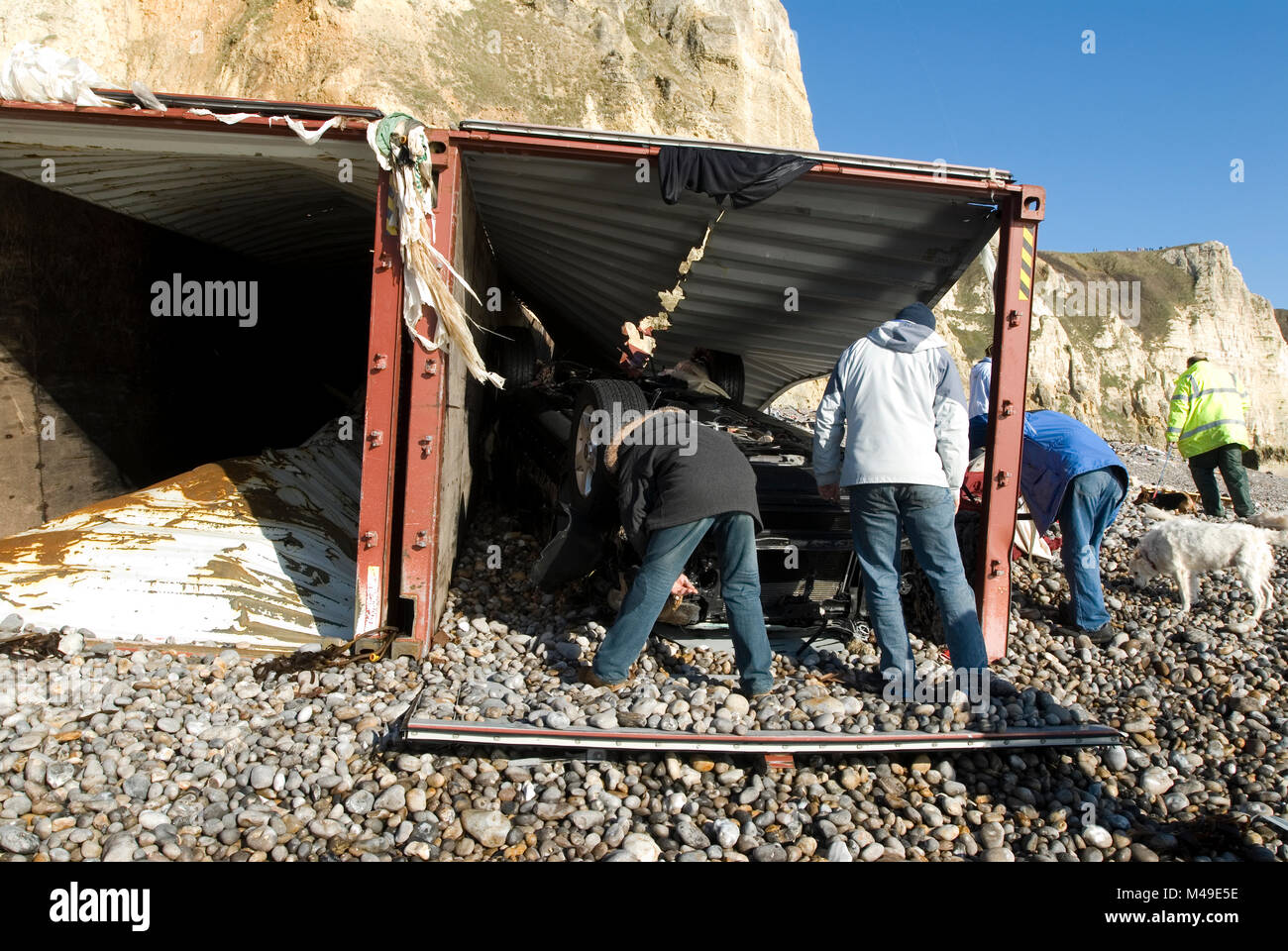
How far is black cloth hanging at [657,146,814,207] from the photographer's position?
4.74 metres

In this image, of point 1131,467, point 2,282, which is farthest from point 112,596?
point 1131,467

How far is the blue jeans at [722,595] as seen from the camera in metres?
4.00

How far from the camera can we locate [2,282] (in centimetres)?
580

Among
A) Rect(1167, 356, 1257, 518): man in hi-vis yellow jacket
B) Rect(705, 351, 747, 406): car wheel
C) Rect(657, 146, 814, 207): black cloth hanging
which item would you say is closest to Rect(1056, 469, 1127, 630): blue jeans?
Rect(657, 146, 814, 207): black cloth hanging

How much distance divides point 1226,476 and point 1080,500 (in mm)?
4319

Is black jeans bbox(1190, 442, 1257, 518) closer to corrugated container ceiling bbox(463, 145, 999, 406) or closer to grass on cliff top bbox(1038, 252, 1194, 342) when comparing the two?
corrugated container ceiling bbox(463, 145, 999, 406)

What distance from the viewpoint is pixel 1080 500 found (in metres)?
5.25

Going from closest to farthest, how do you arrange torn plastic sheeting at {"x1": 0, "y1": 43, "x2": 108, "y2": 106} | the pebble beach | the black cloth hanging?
1. the pebble beach
2. torn plastic sheeting at {"x1": 0, "y1": 43, "x2": 108, "y2": 106}
3. the black cloth hanging

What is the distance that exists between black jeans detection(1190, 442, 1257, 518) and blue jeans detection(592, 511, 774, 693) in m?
6.24

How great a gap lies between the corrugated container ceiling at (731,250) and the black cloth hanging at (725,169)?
0.24 m

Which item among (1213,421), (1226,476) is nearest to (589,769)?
(1213,421)
